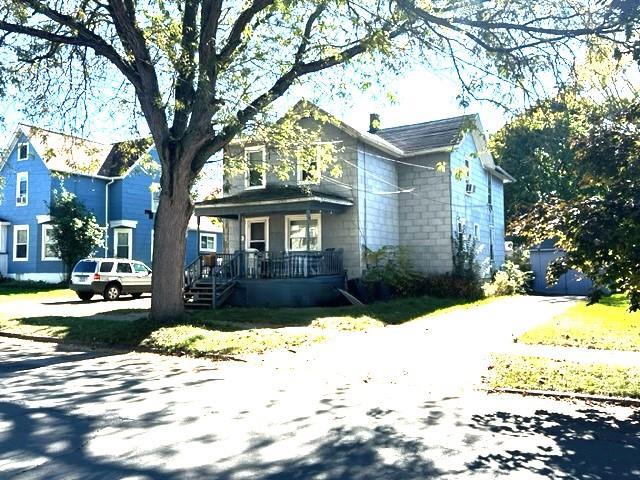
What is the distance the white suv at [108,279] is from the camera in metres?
23.4

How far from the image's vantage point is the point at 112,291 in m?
24.2

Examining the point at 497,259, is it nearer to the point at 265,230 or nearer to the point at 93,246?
the point at 265,230

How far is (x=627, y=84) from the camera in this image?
914cm

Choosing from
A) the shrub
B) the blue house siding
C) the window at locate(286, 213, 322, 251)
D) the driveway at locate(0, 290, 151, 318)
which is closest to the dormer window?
the window at locate(286, 213, 322, 251)

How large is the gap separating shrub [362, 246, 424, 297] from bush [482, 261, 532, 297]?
3.43m

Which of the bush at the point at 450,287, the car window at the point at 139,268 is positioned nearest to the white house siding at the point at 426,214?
the bush at the point at 450,287

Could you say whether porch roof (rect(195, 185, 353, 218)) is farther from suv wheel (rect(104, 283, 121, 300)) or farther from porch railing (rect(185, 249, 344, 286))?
suv wheel (rect(104, 283, 121, 300))

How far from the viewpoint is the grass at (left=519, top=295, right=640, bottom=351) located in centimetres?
1096

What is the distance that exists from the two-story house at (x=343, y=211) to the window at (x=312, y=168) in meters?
0.06

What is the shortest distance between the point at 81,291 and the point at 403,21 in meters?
18.0

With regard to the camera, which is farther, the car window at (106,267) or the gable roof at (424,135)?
the car window at (106,267)

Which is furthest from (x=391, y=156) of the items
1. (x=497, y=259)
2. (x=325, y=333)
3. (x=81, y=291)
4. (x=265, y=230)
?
(x=81, y=291)

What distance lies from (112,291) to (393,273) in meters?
12.2

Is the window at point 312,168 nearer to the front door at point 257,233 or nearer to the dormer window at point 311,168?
the dormer window at point 311,168
